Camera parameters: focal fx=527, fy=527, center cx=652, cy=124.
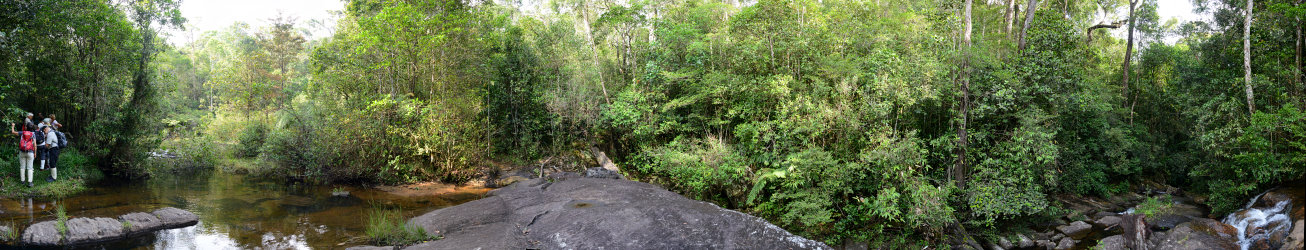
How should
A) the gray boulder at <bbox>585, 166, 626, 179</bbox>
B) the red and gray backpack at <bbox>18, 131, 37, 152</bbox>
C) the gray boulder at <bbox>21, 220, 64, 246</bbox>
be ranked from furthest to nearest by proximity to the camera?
the gray boulder at <bbox>585, 166, 626, 179</bbox> < the red and gray backpack at <bbox>18, 131, 37, 152</bbox> < the gray boulder at <bbox>21, 220, 64, 246</bbox>

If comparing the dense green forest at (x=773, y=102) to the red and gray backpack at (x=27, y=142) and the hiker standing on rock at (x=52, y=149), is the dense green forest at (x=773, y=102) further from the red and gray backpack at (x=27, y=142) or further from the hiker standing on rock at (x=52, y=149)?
the hiker standing on rock at (x=52, y=149)

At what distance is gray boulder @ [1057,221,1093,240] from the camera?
45.2 feet

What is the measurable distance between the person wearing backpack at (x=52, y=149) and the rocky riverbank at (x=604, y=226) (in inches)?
389

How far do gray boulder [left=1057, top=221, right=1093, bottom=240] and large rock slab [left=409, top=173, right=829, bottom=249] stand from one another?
364 inches

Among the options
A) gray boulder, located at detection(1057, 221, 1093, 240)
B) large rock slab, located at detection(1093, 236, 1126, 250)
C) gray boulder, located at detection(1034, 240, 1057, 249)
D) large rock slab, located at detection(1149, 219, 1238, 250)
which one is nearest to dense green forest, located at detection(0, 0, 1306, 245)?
gray boulder, located at detection(1034, 240, 1057, 249)

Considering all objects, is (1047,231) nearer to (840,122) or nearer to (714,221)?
(840,122)

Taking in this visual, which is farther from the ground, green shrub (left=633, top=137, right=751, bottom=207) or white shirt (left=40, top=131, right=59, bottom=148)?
white shirt (left=40, top=131, right=59, bottom=148)

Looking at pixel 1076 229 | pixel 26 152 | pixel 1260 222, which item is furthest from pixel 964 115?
pixel 26 152

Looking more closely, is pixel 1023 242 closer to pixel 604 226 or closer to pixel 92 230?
pixel 604 226

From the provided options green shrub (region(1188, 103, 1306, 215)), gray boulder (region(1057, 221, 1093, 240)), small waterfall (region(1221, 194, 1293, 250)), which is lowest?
gray boulder (region(1057, 221, 1093, 240))

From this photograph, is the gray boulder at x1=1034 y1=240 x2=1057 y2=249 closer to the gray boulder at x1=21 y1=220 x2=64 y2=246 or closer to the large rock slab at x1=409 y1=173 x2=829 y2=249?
the large rock slab at x1=409 y1=173 x2=829 y2=249

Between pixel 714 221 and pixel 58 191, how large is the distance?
15580 millimetres

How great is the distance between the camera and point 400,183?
16781mm

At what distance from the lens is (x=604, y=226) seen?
30.5 ft
